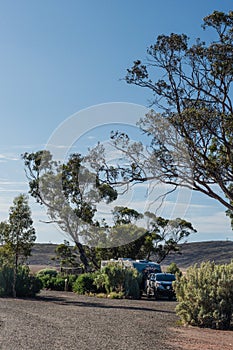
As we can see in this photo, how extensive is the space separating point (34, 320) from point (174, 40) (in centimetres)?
1229

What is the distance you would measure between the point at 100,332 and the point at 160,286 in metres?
16.6

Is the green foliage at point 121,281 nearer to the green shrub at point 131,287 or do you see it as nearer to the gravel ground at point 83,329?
the green shrub at point 131,287

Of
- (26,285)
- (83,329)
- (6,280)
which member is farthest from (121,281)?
(83,329)

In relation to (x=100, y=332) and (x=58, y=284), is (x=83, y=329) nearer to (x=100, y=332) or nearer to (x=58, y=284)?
(x=100, y=332)

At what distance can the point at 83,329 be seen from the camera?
1386cm

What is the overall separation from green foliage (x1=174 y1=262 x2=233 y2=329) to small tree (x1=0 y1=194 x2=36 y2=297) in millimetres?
13239

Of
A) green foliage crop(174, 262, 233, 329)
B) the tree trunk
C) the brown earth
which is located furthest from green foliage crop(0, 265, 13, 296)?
the tree trunk

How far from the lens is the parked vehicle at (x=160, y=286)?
29.5 metres

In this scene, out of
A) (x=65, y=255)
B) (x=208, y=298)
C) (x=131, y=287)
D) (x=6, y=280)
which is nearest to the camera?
(x=208, y=298)

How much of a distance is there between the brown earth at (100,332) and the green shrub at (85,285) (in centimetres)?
1317

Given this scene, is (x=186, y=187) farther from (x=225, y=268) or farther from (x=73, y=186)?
(x=73, y=186)

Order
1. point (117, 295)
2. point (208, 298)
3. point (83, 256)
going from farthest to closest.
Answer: point (83, 256) < point (117, 295) < point (208, 298)

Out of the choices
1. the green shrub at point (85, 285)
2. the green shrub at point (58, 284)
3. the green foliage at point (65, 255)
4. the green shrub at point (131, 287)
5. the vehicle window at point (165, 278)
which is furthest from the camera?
the green foliage at point (65, 255)

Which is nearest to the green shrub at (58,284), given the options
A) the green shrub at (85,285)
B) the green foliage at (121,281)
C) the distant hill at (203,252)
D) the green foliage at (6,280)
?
the green shrub at (85,285)
